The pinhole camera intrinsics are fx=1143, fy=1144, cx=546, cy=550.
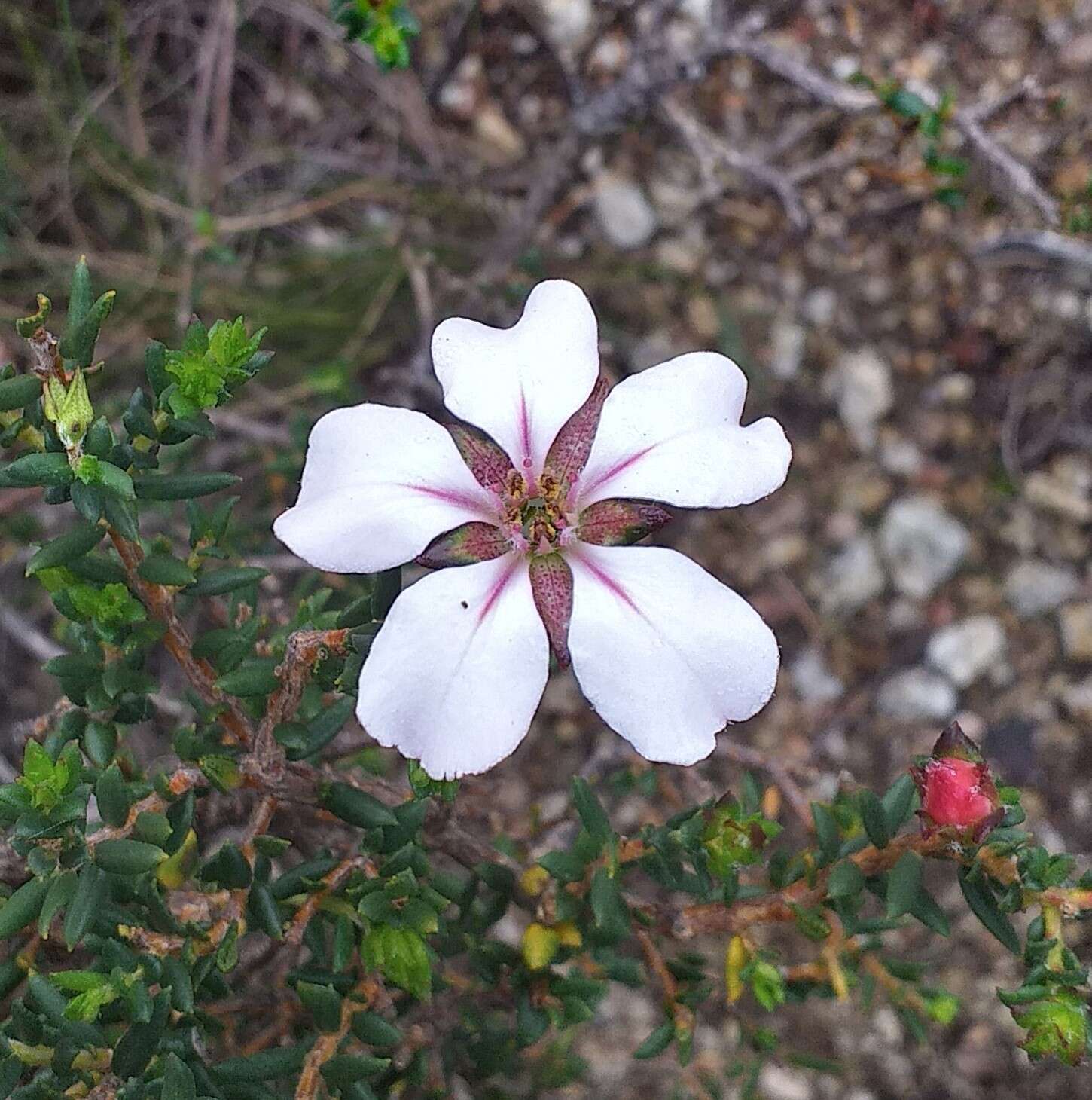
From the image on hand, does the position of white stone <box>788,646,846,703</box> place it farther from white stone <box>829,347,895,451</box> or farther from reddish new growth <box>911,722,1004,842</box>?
reddish new growth <box>911,722,1004,842</box>

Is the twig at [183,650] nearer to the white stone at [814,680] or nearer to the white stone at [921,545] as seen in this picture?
the white stone at [814,680]

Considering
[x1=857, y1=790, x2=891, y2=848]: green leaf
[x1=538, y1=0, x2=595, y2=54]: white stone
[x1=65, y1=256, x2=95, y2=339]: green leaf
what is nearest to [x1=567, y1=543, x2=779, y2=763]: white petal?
[x1=857, y1=790, x2=891, y2=848]: green leaf

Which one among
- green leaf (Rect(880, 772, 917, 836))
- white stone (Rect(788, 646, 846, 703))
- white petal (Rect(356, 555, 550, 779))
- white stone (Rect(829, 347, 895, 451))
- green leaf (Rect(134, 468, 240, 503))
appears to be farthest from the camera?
white stone (Rect(829, 347, 895, 451))

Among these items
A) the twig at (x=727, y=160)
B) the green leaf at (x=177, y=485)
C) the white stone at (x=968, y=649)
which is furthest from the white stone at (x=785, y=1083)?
the green leaf at (x=177, y=485)

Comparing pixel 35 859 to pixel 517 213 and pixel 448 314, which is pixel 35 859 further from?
pixel 517 213

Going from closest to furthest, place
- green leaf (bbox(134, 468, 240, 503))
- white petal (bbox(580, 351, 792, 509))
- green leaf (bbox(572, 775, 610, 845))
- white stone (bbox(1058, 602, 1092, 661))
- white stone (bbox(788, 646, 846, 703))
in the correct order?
white petal (bbox(580, 351, 792, 509)), green leaf (bbox(134, 468, 240, 503)), green leaf (bbox(572, 775, 610, 845)), white stone (bbox(1058, 602, 1092, 661)), white stone (bbox(788, 646, 846, 703))

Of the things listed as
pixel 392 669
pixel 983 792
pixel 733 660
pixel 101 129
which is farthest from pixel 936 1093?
pixel 101 129
